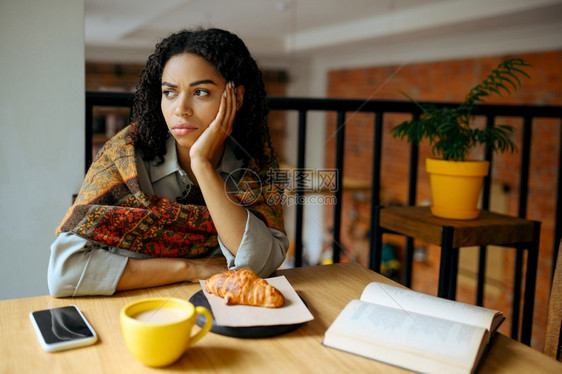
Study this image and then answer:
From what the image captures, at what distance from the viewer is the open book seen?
0.63m

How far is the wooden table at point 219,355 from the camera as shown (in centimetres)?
63

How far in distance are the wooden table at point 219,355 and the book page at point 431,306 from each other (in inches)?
1.4

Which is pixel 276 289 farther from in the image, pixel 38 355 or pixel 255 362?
pixel 38 355

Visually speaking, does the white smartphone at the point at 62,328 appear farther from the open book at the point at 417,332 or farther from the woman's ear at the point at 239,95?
the woman's ear at the point at 239,95

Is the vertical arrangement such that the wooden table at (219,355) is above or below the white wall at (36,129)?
below

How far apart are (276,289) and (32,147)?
2.23ft

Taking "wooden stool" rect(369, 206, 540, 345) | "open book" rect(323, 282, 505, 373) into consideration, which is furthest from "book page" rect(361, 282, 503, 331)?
"wooden stool" rect(369, 206, 540, 345)

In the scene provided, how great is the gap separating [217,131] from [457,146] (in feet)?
2.44

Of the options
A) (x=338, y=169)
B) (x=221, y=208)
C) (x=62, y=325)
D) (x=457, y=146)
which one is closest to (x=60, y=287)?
(x=62, y=325)

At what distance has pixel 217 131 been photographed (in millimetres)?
1001

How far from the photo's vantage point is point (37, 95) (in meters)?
1.13

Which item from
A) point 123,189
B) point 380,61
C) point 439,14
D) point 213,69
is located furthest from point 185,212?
point 380,61

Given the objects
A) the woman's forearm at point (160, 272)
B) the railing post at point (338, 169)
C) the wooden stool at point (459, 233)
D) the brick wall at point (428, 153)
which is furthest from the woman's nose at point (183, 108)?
the brick wall at point (428, 153)

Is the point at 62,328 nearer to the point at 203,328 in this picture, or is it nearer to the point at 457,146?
the point at 203,328
